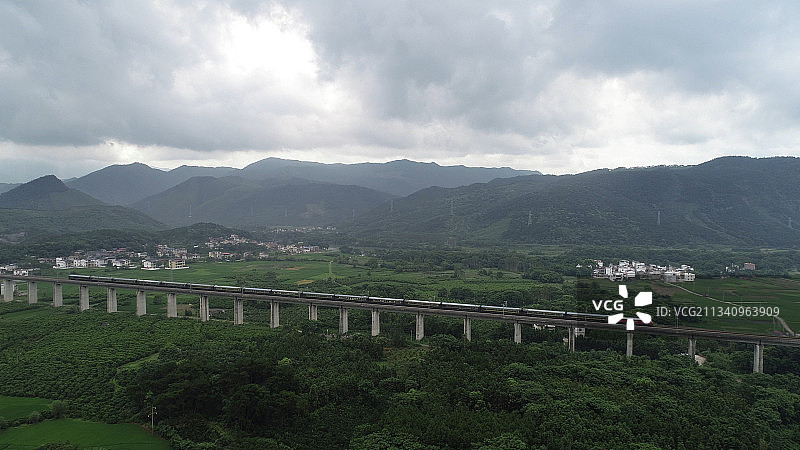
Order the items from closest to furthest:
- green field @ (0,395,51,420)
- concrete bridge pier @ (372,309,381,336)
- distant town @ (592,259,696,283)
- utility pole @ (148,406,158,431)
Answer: utility pole @ (148,406,158,431) → green field @ (0,395,51,420) → concrete bridge pier @ (372,309,381,336) → distant town @ (592,259,696,283)

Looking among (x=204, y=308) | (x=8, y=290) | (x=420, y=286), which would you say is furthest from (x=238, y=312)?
(x=8, y=290)

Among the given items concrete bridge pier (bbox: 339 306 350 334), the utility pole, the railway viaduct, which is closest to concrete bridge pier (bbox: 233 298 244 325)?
the railway viaduct

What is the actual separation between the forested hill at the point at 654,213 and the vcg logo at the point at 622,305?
100 meters

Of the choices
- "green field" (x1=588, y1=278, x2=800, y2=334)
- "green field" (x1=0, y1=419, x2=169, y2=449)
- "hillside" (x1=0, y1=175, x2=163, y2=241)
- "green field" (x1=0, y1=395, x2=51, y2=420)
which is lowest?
"green field" (x1=0, y1=419, x2=169, y2=449)

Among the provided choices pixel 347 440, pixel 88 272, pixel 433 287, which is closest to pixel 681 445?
pixel 347 440

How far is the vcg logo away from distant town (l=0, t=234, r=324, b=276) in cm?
8227

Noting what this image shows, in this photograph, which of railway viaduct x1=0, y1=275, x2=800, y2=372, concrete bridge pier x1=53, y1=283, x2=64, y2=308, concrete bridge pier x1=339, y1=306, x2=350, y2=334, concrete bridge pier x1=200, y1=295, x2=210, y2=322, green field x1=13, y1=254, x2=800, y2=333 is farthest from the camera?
concrete bridge pier x1=53, y1=283, x2=64, y2=308

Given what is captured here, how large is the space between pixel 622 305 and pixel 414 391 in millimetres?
24300

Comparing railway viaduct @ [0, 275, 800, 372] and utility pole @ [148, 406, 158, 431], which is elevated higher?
railway viaduct @ [0, 275, 800, 372]

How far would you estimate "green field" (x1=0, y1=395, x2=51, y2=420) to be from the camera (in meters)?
27.5

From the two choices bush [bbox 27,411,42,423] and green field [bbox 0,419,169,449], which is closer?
green field [bbox 0,419,169,449]

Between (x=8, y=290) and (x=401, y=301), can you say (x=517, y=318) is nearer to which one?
(x=401, y=301)

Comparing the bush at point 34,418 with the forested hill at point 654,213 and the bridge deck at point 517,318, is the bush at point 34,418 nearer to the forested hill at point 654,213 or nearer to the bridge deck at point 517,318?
the bridge deck at point 517,318

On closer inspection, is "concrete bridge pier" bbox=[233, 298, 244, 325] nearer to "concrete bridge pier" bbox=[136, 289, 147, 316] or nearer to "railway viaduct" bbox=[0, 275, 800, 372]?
"railway viaduct" bbox=[0, 275, 800, 372]
